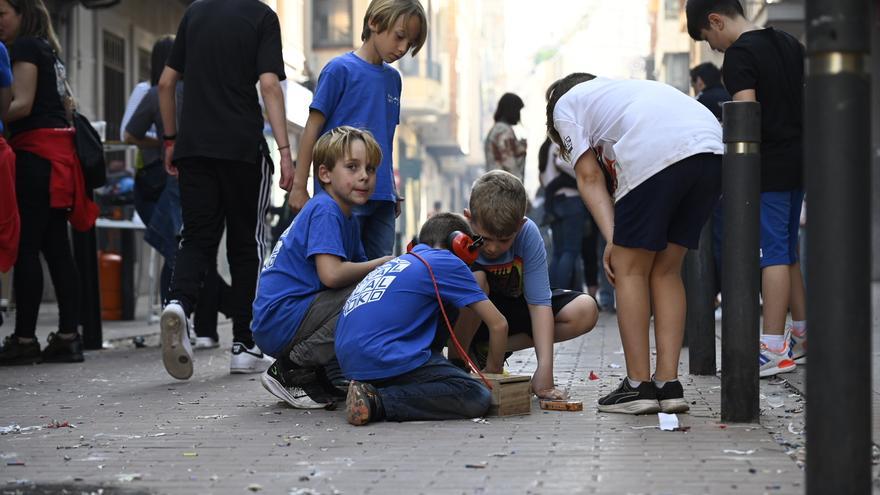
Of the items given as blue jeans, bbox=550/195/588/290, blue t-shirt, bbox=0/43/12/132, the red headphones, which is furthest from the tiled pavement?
blue jeans, bbox=550/195/588/290

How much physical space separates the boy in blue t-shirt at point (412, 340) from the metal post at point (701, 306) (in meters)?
1.71

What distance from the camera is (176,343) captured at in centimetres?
580

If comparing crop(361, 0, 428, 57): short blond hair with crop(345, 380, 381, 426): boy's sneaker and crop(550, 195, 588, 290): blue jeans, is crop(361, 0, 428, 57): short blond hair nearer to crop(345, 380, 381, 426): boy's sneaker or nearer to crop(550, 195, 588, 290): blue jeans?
crop(345, 380, 381, 426): boy's sneaker

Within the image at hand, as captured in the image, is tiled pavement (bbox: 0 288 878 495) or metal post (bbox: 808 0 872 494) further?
tiled pavement (bbox: 0 288 878 495)

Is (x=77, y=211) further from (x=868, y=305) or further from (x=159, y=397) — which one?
(x=868, y=305)

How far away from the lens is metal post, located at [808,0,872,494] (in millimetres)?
2652

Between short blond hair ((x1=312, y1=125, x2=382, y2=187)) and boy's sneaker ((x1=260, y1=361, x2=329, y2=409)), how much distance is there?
31.7 inches

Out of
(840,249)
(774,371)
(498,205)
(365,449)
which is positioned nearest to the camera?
(840,249)

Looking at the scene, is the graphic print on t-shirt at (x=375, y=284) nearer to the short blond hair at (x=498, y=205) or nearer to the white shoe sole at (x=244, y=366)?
the short blond hair at (x=498, y=205)

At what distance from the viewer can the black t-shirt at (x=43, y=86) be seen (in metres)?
7.02

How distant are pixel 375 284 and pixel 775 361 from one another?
220 cm

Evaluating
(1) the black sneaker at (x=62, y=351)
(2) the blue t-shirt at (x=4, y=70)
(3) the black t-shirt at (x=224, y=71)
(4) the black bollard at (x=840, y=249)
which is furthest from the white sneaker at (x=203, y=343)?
(4) the black bollard at (x=840, y=249)

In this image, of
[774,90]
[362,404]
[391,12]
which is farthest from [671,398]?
[391,12]

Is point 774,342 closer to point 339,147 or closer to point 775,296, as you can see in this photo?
point 775,296
